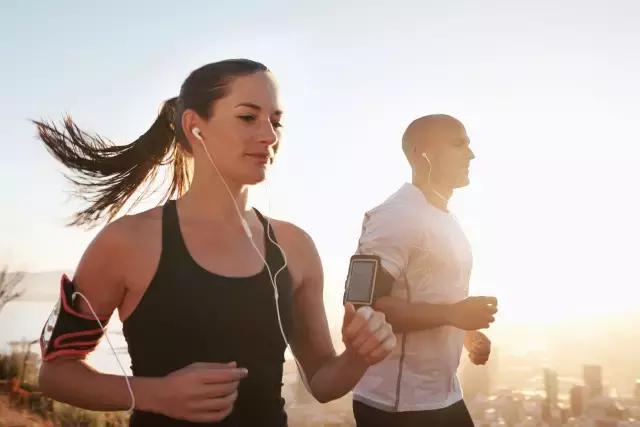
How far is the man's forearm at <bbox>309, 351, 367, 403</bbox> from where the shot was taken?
183 centimetres

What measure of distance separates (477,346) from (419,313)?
686 millimetres

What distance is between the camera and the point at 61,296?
5.78 feet

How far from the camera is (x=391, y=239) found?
292cm

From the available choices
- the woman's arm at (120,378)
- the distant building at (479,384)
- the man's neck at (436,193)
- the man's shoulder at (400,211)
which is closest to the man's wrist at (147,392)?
the woman's arm at (120,378)

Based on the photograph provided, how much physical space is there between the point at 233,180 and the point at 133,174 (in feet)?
1.67

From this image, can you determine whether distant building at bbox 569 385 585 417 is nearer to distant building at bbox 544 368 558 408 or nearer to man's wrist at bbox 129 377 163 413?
distant building at bbox 544 368 558 408

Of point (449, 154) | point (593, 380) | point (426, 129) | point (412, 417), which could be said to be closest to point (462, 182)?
point (449, 154)

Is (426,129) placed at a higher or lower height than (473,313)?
higher

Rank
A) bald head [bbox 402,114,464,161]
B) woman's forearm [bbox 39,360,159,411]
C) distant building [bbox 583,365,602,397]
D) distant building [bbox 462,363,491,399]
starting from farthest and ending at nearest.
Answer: distant building [bbox 583,365,602,397] → distant building [bbox 462,363,491,399] → bald head [bbox 402,114,464,161] → woman's forearm [bbox 39,360,159,411]

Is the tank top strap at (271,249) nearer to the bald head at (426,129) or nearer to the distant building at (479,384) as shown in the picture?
the bald head at (426,129)

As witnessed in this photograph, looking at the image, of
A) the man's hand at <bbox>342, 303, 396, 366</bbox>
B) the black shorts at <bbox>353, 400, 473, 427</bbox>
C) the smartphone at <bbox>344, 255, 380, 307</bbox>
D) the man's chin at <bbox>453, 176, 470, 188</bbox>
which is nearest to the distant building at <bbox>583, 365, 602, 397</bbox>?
the man's chin at <bbox>453, 176, 470, 188</bbox>

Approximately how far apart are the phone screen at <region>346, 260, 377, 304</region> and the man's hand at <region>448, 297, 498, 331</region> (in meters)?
0.34

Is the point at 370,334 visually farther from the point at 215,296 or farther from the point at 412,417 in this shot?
the point at 412,417

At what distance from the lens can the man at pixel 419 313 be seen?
9.32 ft
